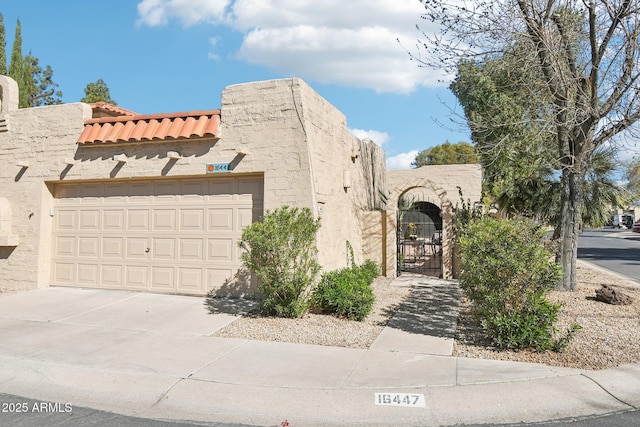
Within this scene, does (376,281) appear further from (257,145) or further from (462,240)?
(462,240)

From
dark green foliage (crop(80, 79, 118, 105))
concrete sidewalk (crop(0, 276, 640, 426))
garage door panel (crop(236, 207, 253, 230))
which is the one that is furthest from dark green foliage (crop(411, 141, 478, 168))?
concrete sidewalk (crop(0, 276, 640, 426))

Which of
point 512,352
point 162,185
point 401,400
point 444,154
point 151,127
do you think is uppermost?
point 444,154

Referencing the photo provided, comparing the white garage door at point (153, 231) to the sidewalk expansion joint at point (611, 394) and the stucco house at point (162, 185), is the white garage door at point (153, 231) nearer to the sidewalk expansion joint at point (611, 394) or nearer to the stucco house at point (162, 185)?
the stucco house at point (162, 185)

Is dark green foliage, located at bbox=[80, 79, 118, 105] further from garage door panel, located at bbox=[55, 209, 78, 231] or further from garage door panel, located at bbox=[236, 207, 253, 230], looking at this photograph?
garage door panel, located at bbox=[236, 207, 253, 230]

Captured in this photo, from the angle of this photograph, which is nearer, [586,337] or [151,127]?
[586,337]

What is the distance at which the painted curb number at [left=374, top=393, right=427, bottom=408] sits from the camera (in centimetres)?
455

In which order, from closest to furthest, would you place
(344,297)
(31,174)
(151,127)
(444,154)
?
1. (344,297)
2. (151,127)
3. (31,174)
4. (444,154)

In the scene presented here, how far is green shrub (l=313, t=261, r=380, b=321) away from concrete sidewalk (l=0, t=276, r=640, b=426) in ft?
2.02

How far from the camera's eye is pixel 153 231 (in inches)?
391

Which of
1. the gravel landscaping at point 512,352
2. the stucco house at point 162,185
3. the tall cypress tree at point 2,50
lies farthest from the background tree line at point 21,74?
the gravel landscaping at point 512,352

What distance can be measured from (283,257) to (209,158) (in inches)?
117

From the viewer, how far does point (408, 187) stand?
506 inches

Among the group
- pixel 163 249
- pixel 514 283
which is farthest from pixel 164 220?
pixel 514 283

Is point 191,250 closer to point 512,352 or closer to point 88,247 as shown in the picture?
point 88,247
